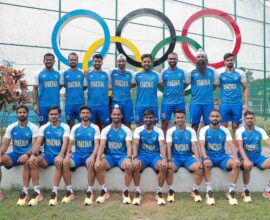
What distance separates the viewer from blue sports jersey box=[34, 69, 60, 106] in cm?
600

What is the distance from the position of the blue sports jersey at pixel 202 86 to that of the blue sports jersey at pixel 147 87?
27.9 inches

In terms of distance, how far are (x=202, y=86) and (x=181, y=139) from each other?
4.51 ft

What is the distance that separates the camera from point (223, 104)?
6.09 m

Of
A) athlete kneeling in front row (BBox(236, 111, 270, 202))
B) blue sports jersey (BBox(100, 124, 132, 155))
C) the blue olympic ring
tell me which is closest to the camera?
athlete kneeling in front row (BBox(236, 111, 270, 202))

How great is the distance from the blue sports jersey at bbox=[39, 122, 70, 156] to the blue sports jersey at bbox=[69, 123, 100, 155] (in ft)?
0.46

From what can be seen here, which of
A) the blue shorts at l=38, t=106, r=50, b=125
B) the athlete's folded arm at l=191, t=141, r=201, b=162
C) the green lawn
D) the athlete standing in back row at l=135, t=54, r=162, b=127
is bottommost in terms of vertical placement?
the green lawn

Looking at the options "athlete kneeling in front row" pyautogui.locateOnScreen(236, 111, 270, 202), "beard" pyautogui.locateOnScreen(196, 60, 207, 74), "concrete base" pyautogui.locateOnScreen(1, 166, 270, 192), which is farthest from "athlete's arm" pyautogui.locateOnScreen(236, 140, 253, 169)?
"beard" pyautogui.locateOnScreen(196, 60, 207, 74)

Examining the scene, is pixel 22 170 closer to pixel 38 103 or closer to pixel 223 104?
pixel 38 103

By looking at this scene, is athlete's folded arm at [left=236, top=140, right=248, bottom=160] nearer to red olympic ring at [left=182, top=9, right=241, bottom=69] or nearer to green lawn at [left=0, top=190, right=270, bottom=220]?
green lawn at [left=0, top=190, right=270, bottom=220]

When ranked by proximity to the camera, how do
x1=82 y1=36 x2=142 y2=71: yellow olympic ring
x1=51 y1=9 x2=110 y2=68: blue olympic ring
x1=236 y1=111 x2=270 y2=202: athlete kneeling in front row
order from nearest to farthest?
1. x1=236 y1=111 x2=270 y2=202: athlete kneeling in front row
2. x1=51 y1=9 x2=110 y2=68: blue olympic ring
3. x1=82 y1=36 x2=142 y2=71: yellow olympic ring

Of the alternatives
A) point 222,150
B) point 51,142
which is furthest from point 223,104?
point 51,142

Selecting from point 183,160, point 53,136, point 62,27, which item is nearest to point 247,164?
point 183,160

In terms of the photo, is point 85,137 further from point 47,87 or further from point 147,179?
point 47,87

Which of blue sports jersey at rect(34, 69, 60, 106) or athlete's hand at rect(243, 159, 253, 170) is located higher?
blue sports jersey at rect(34, 69, 60, 106)
